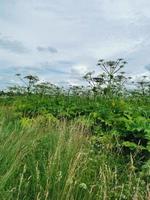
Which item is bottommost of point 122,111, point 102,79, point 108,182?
Answer: point 108,182

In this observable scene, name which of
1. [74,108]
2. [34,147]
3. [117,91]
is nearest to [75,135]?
[34,147]

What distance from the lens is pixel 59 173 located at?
511 centimetres

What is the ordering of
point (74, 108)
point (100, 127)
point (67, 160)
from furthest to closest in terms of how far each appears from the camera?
1. point (74, 108)
2. point (100, 127)
3. point (67, 160)

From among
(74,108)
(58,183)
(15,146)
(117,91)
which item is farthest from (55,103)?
(58,183)

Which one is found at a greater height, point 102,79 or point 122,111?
point 102,79

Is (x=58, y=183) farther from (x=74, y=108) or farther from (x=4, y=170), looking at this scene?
(x=74, y=108)

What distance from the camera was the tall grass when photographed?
4.89m

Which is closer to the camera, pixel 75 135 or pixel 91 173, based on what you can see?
pixel 91 173

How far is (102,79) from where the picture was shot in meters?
20.1

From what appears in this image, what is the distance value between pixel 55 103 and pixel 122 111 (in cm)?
416

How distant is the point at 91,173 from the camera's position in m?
6.05

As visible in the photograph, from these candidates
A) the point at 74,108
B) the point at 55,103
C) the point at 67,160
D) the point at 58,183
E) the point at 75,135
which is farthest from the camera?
the point at 55,103

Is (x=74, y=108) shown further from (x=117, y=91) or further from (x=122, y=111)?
(x=117, y=91)

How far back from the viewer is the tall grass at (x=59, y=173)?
4.89m
